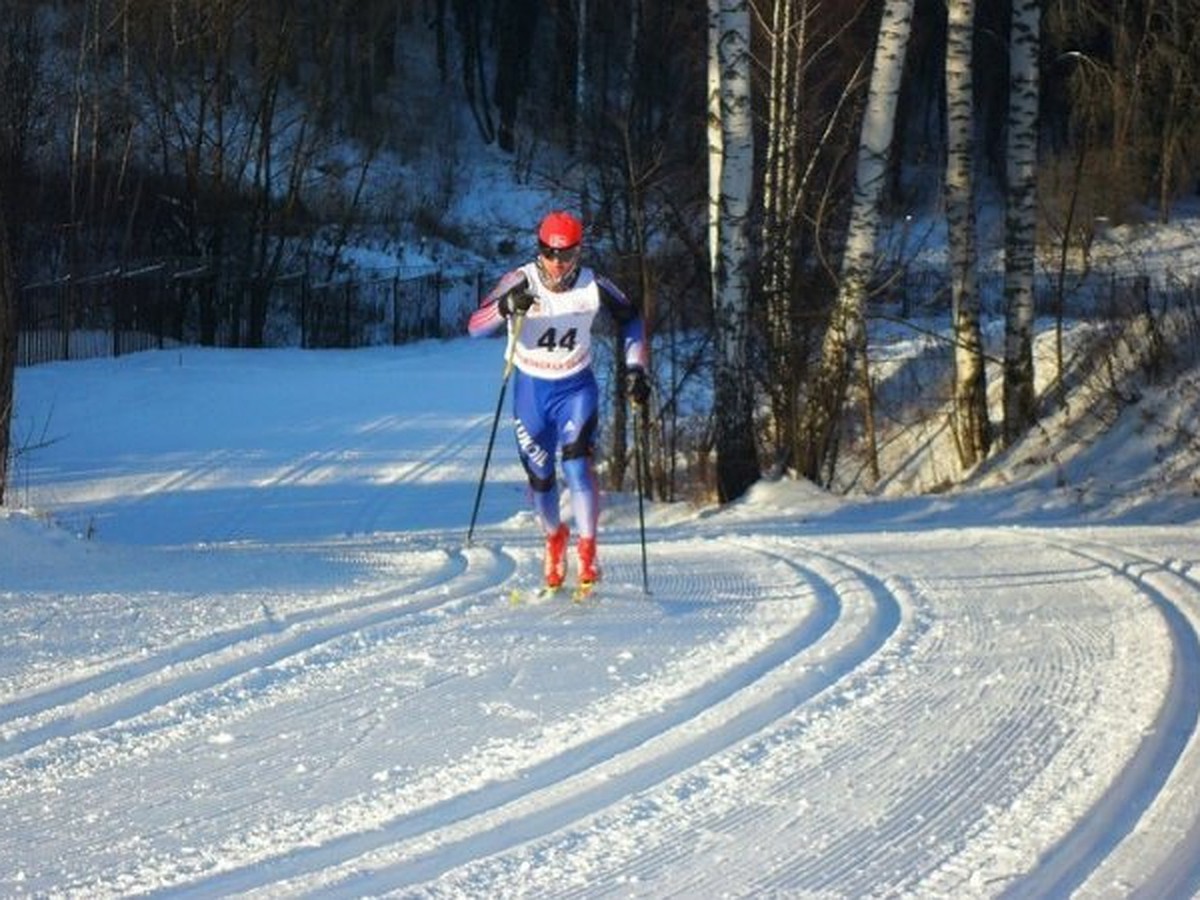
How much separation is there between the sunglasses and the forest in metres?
6.25

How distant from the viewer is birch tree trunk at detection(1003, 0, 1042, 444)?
17266 mm

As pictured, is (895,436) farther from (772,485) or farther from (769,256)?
(772,485)

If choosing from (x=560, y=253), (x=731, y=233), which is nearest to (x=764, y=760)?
(x=560, y=253)

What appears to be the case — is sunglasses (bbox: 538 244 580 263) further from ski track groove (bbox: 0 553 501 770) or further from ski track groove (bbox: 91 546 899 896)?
ski track groove (bbox: 91 546 899 896)

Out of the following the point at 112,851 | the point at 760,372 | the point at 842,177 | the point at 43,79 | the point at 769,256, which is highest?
the point at 43,79

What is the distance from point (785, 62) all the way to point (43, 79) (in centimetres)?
3372

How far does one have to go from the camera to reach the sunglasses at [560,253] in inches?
349

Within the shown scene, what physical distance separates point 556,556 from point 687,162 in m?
12.6

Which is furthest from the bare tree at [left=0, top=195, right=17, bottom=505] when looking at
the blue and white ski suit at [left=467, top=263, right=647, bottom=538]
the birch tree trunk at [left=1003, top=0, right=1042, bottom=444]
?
the birch tree trunk at [left=1003, top=0, right=1042, bottom=444]

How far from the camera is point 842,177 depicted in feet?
69.5

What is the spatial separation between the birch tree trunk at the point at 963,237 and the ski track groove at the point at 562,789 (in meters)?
10.7

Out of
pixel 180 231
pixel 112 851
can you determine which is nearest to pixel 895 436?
pixel 112 851

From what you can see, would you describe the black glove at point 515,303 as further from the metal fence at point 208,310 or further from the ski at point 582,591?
the metal fence at point 208,310

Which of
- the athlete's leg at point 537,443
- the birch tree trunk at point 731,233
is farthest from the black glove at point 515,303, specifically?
the birch tree trunk at point 731,233
